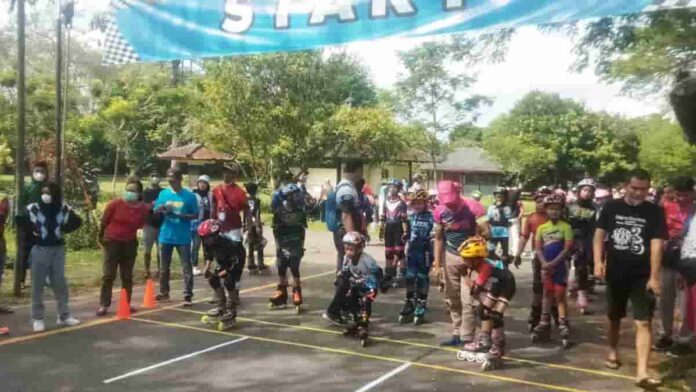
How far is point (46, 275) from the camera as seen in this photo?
7805 mm

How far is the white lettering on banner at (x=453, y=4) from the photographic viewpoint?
704 centimetres

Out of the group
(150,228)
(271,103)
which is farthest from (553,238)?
(271,103)

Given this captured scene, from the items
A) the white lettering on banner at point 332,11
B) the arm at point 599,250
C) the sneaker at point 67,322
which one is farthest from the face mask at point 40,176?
the arm at point 599,250

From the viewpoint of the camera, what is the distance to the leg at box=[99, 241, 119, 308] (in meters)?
8.66

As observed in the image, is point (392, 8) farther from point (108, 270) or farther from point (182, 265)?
point (108, 270)

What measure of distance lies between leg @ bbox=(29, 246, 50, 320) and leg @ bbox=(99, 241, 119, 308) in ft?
3.15

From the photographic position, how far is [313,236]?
69.2 feet

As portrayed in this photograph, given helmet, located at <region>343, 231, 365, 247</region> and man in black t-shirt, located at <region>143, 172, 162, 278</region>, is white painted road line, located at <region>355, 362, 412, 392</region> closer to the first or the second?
helmet, located at <region>343, 231, 365, 247</region>

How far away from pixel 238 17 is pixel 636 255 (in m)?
5.10

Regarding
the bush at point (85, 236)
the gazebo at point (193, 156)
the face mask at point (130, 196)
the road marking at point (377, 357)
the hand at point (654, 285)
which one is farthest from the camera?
the gazebo at point (193, 156)

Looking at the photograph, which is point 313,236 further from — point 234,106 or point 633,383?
point 633,383

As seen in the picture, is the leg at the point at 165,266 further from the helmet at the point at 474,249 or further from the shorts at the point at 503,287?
the shorts at the point at 503,287

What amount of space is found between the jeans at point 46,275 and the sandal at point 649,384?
6.12 meters

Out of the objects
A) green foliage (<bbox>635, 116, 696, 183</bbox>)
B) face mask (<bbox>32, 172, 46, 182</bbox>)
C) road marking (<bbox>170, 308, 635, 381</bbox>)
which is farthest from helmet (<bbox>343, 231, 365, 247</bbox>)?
green foliage (<bbox>635, 116, 696, 183</bbox>)
